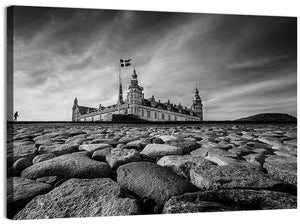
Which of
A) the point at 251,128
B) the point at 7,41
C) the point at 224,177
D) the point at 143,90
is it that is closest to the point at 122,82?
the point at 143,90

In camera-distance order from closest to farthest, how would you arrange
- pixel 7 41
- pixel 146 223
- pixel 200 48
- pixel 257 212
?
pixel 146 223 → pixel 257 212 → pixel 7 41 → pixel 200 48

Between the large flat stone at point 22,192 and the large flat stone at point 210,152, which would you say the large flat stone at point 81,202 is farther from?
the large flat stone at point 210,152

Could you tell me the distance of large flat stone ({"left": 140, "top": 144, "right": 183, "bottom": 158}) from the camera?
243cm

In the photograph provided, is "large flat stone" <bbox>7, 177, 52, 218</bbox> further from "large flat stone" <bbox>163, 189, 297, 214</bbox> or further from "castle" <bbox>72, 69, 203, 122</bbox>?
"large flat stone" <bbox>163, 189, 297, 214</bbox>

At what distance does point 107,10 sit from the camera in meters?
2.52

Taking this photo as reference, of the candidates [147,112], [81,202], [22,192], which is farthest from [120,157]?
[22,192]

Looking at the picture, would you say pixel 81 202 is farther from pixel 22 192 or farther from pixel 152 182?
pixel 152 182

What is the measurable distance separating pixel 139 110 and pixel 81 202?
115 cm

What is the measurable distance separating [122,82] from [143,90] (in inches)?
9.3

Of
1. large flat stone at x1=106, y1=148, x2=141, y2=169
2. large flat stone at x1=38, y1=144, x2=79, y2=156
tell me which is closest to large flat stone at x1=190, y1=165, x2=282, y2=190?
large flat stone at x1=106, y1=148, x2=141, y2=169

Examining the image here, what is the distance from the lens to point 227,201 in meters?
1.98

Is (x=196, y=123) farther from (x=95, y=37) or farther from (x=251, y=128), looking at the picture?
(x=95, y=37)

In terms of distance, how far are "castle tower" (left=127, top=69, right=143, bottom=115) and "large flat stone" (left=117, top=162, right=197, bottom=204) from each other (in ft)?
2.37

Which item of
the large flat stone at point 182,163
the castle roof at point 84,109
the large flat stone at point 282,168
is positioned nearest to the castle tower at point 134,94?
the castle roof at point 84,109
